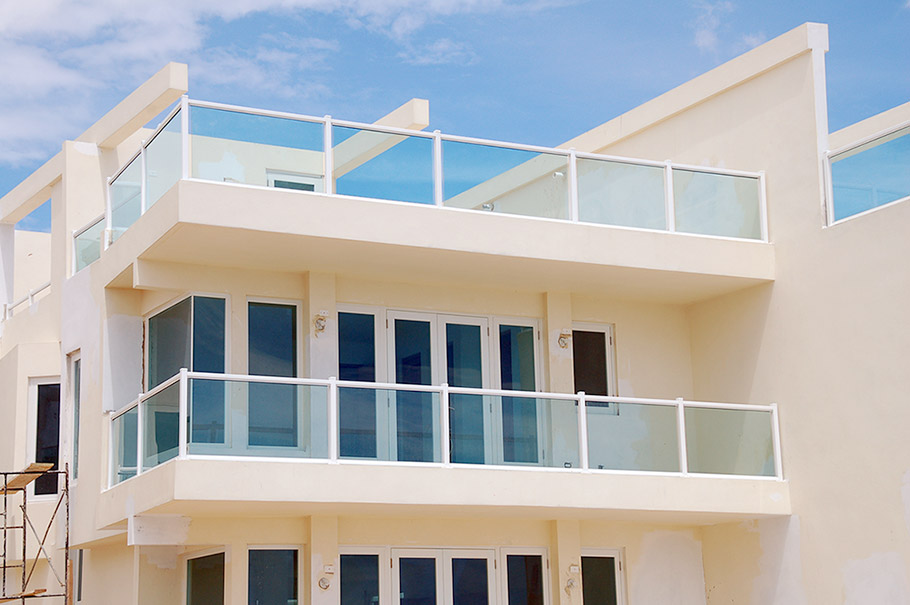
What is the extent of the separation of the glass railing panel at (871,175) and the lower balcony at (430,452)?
9.79 feet

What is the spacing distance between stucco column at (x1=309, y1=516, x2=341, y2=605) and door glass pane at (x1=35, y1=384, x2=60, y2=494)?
5.68m

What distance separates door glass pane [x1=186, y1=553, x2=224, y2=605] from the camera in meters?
14.8

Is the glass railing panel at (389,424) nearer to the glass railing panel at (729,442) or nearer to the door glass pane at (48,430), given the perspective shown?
the glass railing panel at (729,442)

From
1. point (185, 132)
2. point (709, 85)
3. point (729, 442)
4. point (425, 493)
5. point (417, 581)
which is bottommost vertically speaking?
point (417, 581)

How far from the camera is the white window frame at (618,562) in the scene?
54.7 feet

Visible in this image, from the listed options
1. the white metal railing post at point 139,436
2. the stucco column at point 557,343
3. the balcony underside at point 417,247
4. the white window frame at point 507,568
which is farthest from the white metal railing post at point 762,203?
the white metal railing post at point 139,436

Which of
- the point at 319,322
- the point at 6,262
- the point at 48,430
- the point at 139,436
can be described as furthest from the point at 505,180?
the point at 6,262

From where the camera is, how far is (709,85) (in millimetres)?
17516

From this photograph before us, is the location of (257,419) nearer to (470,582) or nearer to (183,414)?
(183,414)

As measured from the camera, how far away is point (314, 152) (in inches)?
566

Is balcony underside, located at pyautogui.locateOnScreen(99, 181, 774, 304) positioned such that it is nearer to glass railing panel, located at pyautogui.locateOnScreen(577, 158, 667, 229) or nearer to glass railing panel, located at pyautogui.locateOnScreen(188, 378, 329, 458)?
glass railing panel, located at pyautogui.locateOnScreen(577, 158, 667, 229)

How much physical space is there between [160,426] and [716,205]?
8.15 metres

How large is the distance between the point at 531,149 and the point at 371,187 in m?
2.40

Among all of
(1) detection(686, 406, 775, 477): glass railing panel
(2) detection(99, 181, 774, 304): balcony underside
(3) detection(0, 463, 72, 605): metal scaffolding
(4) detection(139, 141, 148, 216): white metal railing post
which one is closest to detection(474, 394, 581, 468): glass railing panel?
(1) detection(686, 406, 775, 477): glass railing panel
